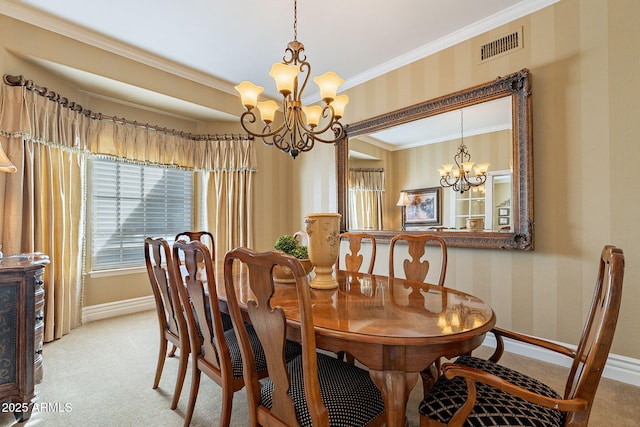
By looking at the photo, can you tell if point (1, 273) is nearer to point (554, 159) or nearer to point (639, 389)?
point (554, 159)

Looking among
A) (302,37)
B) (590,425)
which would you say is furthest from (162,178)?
(590,425)

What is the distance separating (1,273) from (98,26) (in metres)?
2.37

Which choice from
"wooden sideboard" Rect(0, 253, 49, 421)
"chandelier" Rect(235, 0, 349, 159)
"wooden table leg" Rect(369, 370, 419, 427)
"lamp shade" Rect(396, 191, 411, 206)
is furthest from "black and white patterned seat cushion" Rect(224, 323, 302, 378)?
"lamp shade" Rect(396, 191, 411, 206)

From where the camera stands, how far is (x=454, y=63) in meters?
2.93

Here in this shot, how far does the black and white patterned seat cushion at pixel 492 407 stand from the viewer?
102 centimetres

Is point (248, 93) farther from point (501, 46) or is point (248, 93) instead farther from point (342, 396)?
point (501, 46)

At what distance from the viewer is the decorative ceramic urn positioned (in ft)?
5.38

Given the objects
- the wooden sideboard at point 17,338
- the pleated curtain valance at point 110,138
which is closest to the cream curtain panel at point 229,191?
the pleated curtain valance at point 110,138

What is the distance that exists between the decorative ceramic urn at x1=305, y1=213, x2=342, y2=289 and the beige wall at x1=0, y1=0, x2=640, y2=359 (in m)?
1.76

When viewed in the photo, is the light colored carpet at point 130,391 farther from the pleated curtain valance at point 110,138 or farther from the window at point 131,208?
the pleated curtain valance at point 110,138

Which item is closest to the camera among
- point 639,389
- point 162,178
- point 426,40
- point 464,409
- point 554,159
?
point 464,409

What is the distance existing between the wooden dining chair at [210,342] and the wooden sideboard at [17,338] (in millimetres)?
924

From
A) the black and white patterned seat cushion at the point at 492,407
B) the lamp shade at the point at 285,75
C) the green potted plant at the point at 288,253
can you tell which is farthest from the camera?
the lamp shade at the point at 285,75

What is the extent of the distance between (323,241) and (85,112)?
126 inches
